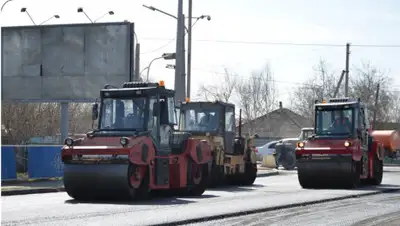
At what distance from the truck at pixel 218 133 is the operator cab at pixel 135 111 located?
468 centimetres

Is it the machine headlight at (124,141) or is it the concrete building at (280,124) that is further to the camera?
the concrete building at (280,124)

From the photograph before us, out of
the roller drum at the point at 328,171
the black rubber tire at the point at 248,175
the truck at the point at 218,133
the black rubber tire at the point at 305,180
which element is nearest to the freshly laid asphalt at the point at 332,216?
the roller drum at the point at 328,171

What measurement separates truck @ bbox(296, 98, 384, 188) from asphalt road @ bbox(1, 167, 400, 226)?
7.41 ft

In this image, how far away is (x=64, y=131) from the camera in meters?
31.8

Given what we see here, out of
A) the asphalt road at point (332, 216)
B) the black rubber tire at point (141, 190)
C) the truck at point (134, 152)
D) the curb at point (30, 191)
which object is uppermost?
the truck at point (134, 152)

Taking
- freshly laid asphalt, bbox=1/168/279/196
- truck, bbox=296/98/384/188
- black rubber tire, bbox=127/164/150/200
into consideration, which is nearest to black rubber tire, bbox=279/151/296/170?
truck, bbox=296/98/384/188

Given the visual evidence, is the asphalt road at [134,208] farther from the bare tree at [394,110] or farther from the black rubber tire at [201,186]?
the bare tree at [394,110]

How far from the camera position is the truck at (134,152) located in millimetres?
17922

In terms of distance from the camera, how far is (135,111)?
64.2 feet

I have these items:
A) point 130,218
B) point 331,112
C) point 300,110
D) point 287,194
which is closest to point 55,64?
point 331,112

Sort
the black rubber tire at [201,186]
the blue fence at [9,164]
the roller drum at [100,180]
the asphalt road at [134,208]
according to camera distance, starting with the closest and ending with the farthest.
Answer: the asphalt road at [134,208]
the roller drum at [100,180]
the black rubber tire at [201,186]
the blue fence at [9,164]

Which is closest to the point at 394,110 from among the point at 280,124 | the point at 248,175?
the point at 280,124

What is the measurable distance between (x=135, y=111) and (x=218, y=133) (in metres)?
6.25

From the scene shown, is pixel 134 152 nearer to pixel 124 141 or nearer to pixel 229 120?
pixel 124 141
